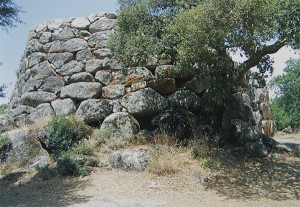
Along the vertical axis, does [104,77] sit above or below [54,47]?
below

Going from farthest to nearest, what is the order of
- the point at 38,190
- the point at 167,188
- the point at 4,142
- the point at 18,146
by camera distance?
the point at 4,142 < the point at 18,146 < the point at 38,190 < the point at 167,188

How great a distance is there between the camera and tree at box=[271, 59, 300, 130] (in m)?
28.3

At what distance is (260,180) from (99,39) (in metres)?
7.49

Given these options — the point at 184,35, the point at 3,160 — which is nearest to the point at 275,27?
the point at 184,35

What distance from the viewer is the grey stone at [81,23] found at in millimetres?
12211

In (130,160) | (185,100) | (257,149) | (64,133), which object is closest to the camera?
(130,160)

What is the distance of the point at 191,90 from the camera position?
10.7 m

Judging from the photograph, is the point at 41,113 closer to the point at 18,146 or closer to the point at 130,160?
the point at 18,146

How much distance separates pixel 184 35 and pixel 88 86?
14.1 ft

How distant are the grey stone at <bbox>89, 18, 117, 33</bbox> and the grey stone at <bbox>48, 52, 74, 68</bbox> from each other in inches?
50.9

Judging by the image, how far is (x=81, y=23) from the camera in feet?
40.4

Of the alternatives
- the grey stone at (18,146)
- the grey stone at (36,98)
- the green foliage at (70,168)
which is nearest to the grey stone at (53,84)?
the grey stone at (36,98)

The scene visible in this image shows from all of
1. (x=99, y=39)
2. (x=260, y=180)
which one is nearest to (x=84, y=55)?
(x=99, y=39)

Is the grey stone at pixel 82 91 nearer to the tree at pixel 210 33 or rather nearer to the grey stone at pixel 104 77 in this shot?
the grey stone at pixel 104 77
